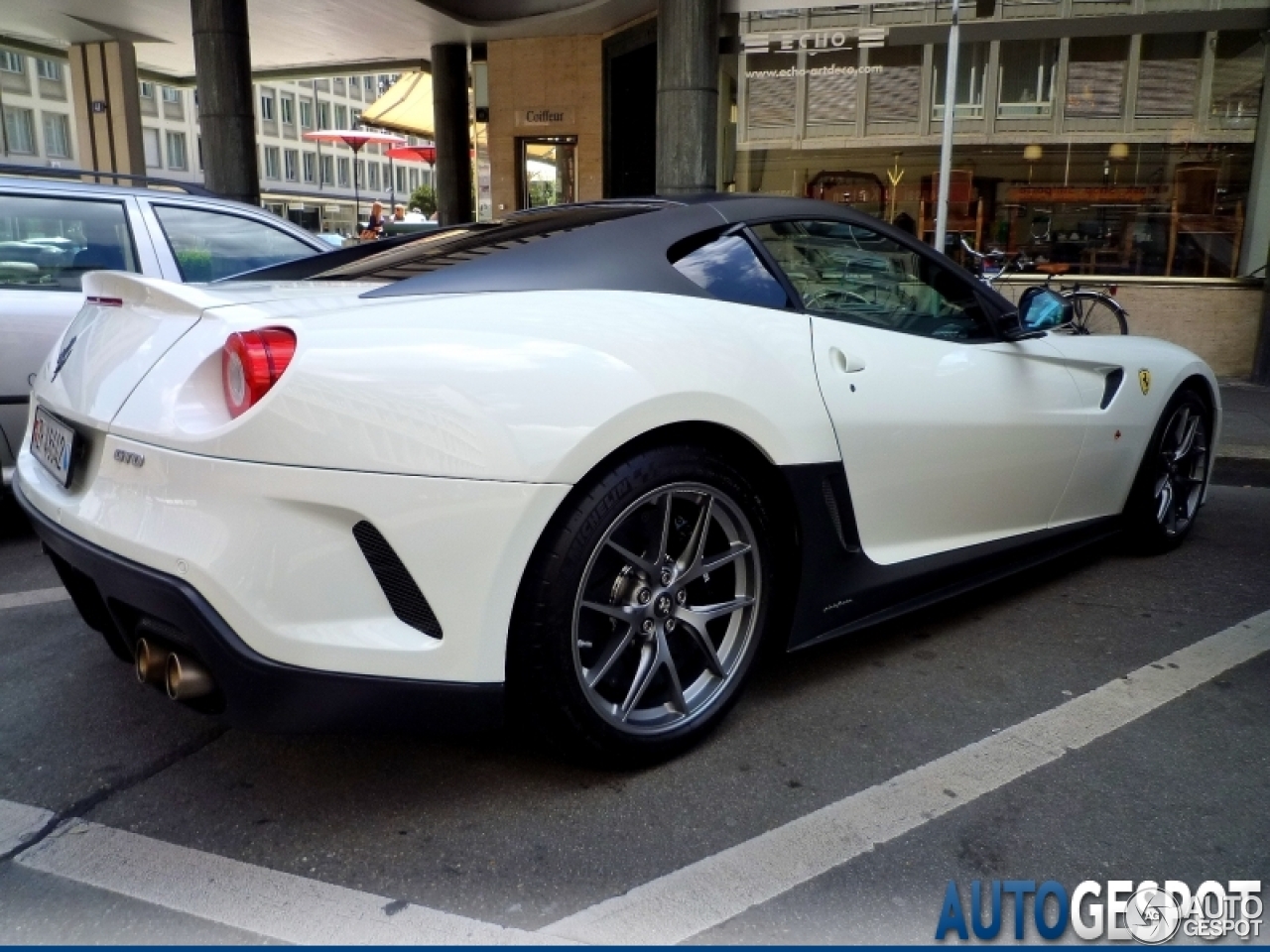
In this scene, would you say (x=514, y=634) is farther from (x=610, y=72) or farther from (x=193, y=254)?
(x=610, y=72)

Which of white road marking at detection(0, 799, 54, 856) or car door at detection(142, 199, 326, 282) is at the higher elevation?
car door at detection(142, 199, 326, 282)

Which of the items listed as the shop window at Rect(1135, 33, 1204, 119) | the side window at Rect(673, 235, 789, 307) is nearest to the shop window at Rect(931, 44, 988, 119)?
the shop window at Rect(1135, 33, 1204, 119)

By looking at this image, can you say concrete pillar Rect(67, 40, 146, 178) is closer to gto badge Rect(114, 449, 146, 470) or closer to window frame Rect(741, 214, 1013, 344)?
window frame Rect(741, 214, 1013, 344)

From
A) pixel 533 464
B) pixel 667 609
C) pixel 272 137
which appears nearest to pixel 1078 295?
pixel 667 609

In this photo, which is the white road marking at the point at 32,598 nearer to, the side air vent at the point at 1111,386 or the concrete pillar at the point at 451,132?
the side air vent at the point at 1111,386

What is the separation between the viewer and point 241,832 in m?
2.33

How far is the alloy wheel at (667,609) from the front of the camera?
247 centimetres

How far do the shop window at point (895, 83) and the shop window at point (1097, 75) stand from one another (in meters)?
1.41

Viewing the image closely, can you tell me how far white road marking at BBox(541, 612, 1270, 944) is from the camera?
6.67 ft

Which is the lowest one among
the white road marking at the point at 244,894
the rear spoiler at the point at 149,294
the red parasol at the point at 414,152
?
the white road marking at the point at 244,894

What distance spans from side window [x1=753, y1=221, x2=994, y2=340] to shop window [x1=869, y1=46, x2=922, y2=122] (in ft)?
25.4

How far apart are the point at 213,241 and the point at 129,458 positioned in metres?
3.26

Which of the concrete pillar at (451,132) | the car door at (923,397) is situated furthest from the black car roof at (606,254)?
the concrete pillar at (451,132)

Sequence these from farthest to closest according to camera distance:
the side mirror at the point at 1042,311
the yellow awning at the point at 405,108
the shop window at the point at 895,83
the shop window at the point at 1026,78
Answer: the yellow awning at the point at 405,108, the shop window at the point at 895,83, the shop window at the point at 1026,78, the side mirror at the point at 1042,311
